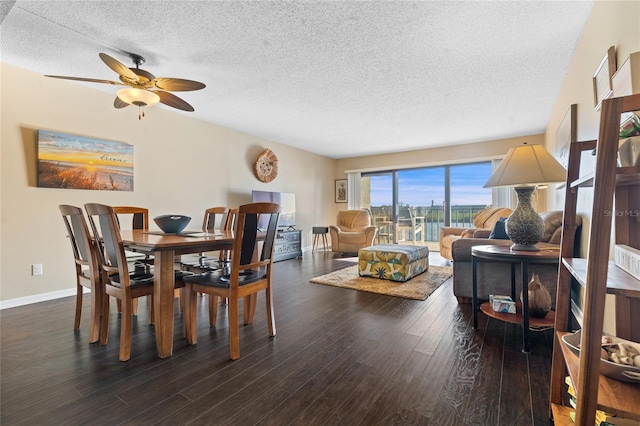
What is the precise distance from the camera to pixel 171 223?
7.90 ft

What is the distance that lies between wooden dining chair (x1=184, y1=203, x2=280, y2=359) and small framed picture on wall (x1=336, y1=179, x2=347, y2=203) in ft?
A: 18.7

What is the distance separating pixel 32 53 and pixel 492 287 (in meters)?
4.73

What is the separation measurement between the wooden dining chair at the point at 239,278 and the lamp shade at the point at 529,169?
163 centimetres

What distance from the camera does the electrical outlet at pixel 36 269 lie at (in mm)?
3066

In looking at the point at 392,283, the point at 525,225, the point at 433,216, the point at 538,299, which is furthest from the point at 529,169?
the point at 433,216

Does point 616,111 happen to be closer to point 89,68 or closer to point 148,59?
point 148,59

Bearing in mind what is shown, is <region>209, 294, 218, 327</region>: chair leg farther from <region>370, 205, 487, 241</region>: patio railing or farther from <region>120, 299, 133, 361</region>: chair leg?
<region>370, 205, 487, 241</region>: patio railing

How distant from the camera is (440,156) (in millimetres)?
6469

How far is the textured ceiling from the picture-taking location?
2.14 m

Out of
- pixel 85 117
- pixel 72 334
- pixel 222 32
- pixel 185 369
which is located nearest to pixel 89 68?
pixel 85 117

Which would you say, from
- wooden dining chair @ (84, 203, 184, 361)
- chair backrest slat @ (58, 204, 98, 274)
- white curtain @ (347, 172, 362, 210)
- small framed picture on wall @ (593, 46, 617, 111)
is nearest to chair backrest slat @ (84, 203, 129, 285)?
wooden dining chair @ (84, 203, 184, 361)

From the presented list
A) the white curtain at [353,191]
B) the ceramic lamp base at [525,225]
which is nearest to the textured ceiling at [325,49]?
the ceramic lamp base at [525,225]

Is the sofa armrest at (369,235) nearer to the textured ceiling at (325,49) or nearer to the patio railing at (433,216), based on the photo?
the patio railing at (433,216)

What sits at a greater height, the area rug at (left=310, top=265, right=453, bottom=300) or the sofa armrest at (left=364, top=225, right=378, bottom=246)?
the sofa armrest at (left=364, top=225, right=378, bottom=246)
